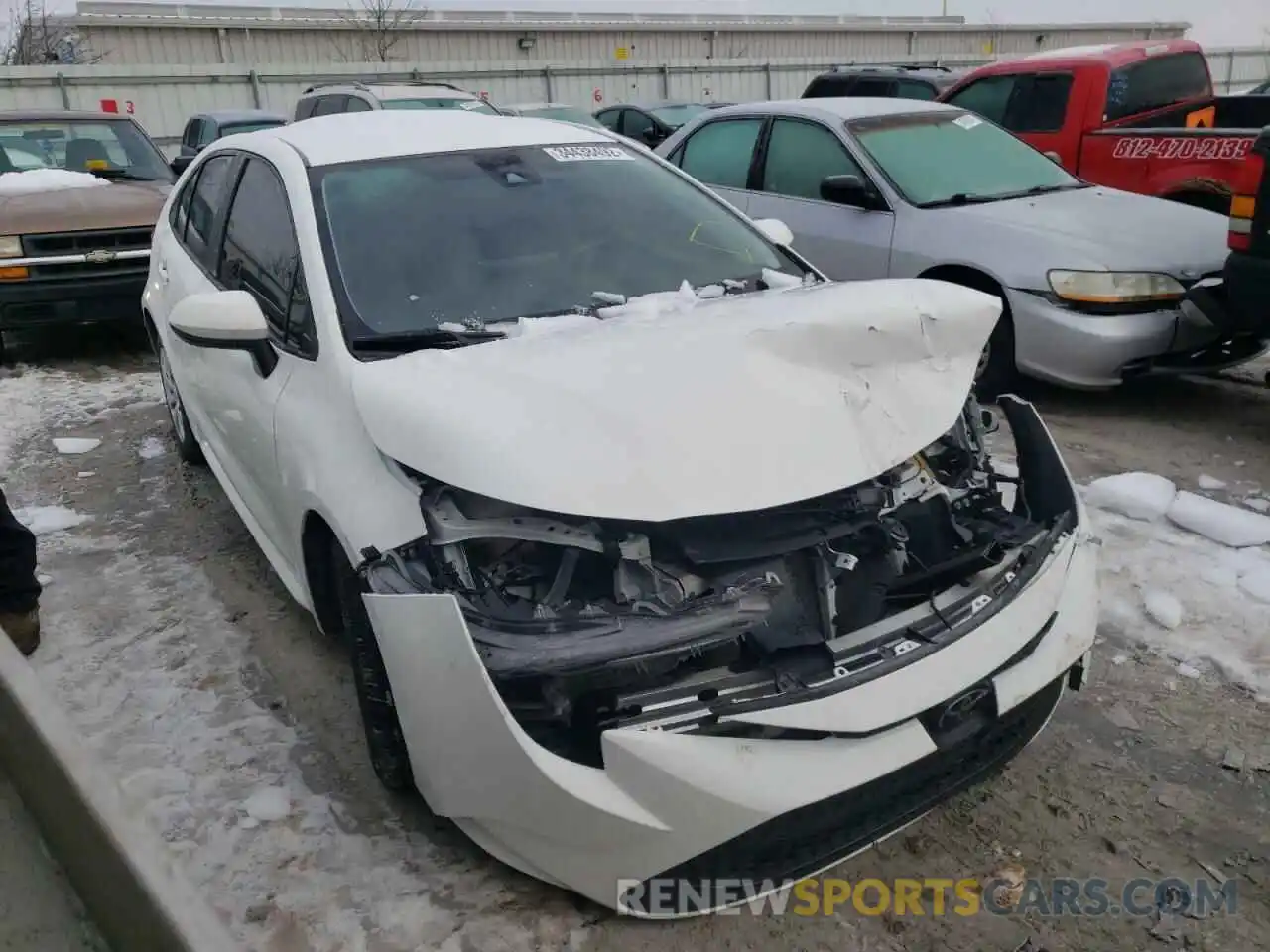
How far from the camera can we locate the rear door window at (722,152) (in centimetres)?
691

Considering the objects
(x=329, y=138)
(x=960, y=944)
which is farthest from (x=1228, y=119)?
(x=960, y=944)

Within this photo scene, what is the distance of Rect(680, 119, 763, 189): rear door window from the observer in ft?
22.7

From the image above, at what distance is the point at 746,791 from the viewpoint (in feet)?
6.74

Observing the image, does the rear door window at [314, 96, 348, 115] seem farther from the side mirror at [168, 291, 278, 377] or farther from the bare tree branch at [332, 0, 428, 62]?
the bare tree branch at [332, 0, 428, 62]

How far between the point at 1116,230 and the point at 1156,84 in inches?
136

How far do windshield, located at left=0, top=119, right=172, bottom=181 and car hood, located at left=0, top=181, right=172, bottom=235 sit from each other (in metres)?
0.76

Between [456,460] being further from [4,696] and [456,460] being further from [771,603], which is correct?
[4,696]

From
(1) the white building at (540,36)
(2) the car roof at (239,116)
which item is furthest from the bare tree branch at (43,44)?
(2) the car roof at (239,116)

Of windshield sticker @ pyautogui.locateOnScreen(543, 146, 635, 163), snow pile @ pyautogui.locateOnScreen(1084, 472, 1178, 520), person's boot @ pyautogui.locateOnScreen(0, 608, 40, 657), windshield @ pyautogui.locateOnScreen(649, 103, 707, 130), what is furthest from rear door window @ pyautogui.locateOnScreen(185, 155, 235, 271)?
windshield @ pyautogui.locateOnScreen(649, 103, 707, 130)

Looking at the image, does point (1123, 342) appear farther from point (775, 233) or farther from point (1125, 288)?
point (775, 233)

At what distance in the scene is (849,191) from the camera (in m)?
5.96

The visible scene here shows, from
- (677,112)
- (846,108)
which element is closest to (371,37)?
(677,112)

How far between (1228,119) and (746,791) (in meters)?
8.65

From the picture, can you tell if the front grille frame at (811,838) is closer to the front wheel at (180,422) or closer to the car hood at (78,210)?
the front wheel at (180,422)
